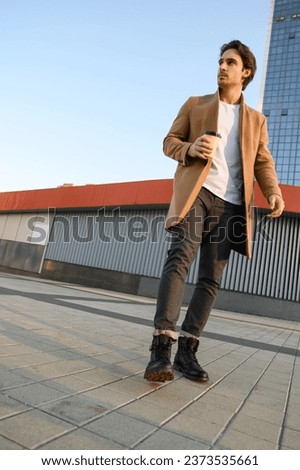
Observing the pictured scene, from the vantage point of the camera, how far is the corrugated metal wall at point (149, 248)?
1102 cm

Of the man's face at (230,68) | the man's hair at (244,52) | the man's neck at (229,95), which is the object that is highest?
the man's hair at (244,52)

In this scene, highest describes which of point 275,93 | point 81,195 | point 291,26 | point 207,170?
point 291,26

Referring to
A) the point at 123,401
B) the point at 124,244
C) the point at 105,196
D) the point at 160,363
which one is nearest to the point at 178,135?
the point at 160,363

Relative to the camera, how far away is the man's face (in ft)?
6.87

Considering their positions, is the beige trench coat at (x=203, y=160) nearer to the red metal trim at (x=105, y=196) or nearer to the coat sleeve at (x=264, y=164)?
the coat sleeve at (x=264, y=164)

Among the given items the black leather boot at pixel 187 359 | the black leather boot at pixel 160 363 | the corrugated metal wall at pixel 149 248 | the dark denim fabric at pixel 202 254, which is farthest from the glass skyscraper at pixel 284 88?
the black leather boot at pixel 160 363

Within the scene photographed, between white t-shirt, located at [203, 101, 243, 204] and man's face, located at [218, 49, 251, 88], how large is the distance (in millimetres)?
137

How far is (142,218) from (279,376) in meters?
11.3

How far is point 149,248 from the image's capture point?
42.9 ft

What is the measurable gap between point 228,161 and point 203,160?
27cm

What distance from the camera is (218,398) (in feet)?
5.35

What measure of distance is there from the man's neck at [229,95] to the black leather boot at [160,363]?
5.17 ft
